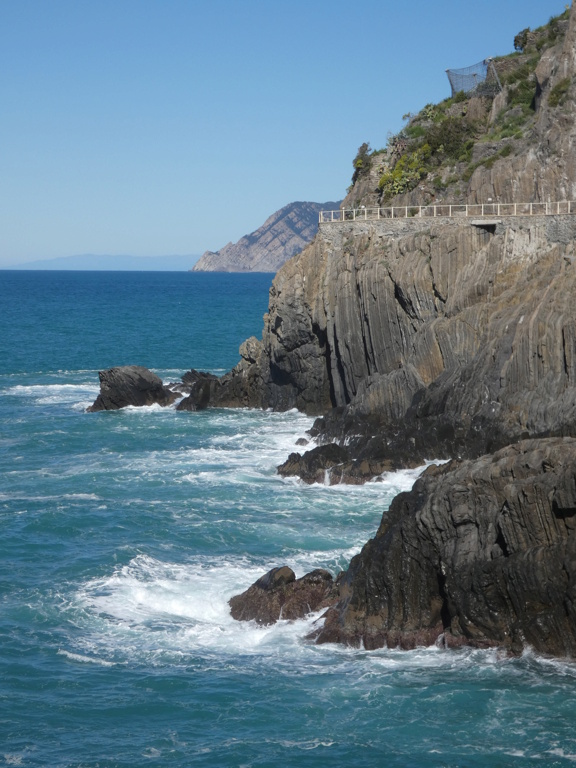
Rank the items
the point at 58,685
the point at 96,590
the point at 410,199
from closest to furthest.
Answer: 1. the point at 58,685
2. the point at 96,590
3. the point at 410,199

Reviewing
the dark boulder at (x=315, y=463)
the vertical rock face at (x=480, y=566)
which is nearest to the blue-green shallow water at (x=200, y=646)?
the vertical rock face at (x=480, y=566)

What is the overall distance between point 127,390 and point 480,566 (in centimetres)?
3988

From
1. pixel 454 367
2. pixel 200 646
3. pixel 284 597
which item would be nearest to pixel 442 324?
pixel 454 367

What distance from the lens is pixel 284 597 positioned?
2970cm

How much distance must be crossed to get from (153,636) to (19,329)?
300 feet

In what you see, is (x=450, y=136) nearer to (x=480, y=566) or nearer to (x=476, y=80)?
(x=476, y=80)

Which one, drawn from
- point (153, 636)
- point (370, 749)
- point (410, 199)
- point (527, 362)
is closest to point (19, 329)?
point (410, 199)

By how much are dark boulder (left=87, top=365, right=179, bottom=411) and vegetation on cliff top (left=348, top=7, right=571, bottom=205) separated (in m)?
18.1

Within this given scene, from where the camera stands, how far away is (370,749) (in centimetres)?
2269

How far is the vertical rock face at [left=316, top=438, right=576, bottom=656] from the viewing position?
25.7 meters

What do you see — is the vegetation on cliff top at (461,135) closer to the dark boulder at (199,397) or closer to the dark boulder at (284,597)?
the dark boulder at (199,397)

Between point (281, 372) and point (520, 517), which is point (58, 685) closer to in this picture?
point (520, 517)

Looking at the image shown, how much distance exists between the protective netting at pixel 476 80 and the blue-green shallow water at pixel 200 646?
3185cm

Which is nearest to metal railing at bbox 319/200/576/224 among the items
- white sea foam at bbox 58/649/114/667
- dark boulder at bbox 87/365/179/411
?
dark boulder at bbox 87/365/179/411
